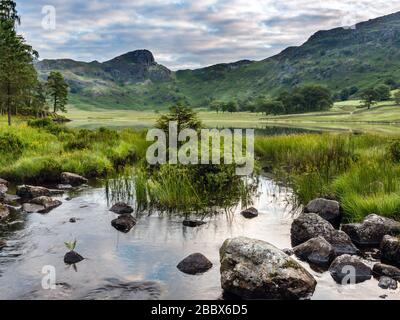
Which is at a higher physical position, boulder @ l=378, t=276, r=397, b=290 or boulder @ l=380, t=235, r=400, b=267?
boulder @ l=380, t=235, r=400, b=267

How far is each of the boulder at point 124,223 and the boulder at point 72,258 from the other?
286 cm

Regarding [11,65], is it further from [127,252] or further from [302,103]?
[302,103]

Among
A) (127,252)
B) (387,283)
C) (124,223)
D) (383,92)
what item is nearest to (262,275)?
(387,283)

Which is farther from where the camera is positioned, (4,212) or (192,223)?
(4,212)

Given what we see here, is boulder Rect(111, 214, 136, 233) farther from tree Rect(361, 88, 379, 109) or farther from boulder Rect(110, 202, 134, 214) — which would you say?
tree Rect(361, 88, 379, 109)

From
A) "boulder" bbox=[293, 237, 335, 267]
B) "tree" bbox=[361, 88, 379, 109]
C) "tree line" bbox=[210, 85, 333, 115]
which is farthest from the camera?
"tree line" bbox=[210, 85, 333, 115]

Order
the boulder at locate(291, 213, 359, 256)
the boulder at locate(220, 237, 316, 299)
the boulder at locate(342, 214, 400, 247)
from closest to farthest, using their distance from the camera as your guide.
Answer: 1. the boulder at locate(220, 237, 316, 299)
2. the boulder at locate(291, 213, 359, 256)
3. the boulder at locate(342, 214, 400, 247)

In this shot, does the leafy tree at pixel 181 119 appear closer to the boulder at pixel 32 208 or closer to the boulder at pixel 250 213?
the boulder at pixel 250 213

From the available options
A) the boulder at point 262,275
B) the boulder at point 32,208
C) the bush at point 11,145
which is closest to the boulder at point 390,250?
the boulder at point 262,275

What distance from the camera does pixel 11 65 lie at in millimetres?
61188

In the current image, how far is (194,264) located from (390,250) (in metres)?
5.58

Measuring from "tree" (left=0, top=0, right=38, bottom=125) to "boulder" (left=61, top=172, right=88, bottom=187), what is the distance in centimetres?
3053

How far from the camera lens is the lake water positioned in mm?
10414

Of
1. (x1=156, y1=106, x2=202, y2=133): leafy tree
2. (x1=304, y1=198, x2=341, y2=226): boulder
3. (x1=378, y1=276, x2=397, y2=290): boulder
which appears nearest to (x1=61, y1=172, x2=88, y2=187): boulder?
(x1=156, y1=106, x2=202, y2=133): leafy tree
